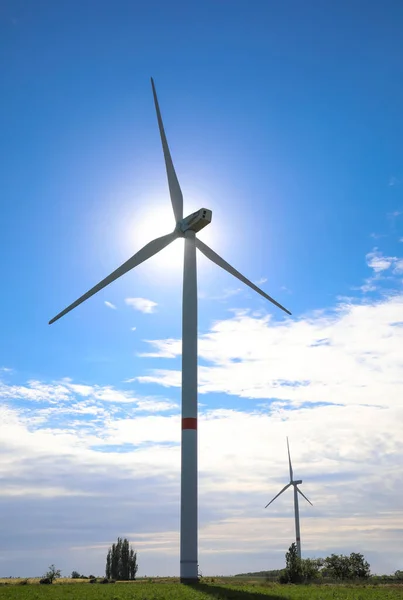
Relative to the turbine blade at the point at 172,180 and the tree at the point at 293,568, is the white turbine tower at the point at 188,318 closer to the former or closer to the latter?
the turbine blade at the point at 172,180

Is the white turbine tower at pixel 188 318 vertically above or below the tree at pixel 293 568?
above

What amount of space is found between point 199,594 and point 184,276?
30.7 metres

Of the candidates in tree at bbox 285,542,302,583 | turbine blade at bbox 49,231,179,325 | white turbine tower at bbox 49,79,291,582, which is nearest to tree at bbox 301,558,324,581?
tree at bbox 285,542,302,583

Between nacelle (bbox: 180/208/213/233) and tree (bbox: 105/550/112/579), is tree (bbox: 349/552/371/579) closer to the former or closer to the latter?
tree (bbox: 105/550/112/579)

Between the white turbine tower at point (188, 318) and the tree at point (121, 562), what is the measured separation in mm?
67574

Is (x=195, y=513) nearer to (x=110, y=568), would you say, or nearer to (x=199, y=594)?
(x=199, y=594)

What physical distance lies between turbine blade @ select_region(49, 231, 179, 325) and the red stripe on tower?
1742 centimetres

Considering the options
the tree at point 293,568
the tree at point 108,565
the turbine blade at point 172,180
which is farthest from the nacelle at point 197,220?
the tree at point 108,565

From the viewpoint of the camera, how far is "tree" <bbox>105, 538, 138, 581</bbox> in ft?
357

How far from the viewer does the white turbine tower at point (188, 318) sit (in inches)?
1940

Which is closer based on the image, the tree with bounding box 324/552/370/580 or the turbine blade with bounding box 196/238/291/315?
the turbine blade with bounding box 196/238/291/315

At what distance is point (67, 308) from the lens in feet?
193

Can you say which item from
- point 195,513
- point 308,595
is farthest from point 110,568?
point 308,595

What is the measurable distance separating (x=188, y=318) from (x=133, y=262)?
418 inches
